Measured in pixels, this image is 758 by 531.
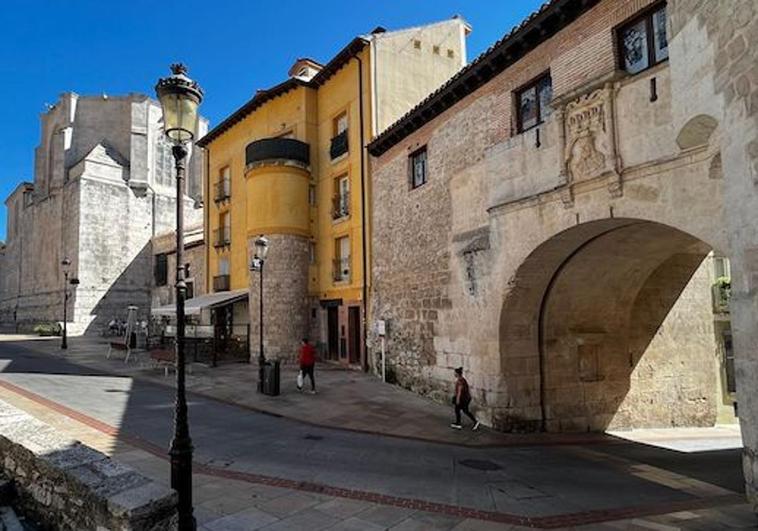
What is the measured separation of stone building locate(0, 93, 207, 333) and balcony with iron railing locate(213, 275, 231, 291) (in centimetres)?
1353

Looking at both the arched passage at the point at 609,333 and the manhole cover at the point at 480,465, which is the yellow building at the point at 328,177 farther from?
the manhole cover at the point at 480,465

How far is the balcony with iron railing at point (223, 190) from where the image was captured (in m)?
24.5

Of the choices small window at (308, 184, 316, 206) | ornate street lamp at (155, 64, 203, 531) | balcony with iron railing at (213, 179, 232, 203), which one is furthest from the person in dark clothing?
balcony with iron railing at (213, 179, 232, 203)

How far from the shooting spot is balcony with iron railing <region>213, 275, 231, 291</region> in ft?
78.7

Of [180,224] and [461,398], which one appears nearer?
[180,224]

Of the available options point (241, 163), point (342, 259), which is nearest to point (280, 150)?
point (241, 163)

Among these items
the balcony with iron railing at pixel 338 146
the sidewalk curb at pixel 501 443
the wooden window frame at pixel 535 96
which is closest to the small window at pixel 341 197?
the balcony with iron railing at pixel 338 146

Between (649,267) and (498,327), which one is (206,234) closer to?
(498,327)

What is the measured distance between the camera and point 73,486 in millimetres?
4246

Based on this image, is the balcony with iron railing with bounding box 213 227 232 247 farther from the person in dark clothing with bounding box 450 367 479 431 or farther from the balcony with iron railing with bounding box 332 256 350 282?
the person in dark clothing with bounding box 450 367 479 431

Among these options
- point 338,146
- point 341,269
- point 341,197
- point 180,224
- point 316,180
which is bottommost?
point 180,224

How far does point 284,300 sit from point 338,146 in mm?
6289

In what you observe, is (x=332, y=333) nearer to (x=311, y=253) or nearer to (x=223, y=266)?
(x=311, y=253)

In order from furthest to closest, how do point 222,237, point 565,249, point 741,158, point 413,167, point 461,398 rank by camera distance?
point 222,237 → point 413,167 → point 461,398 → point 565,249 → point 741,158
